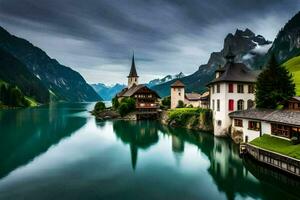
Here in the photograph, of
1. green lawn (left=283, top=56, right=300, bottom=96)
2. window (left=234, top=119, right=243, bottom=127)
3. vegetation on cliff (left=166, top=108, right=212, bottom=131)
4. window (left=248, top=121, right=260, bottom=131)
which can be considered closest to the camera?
window (left=248, top=121, right=260, bottom=131)

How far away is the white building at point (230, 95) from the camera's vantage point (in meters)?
51.5

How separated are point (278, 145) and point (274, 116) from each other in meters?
6.27

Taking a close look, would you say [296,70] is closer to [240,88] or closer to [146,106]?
[146,106]

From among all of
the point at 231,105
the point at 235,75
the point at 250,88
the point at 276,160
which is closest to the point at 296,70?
the point at 250,88

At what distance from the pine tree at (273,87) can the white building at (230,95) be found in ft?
21.1

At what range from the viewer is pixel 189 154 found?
42188mm

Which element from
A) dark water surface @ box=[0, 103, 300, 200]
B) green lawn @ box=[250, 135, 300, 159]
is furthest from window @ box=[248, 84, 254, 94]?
green lawn @ box=[250, 135, 300, 159]

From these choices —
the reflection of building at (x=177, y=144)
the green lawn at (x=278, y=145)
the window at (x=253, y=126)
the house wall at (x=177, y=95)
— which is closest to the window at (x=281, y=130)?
the green lawn at (x=278, y=145)

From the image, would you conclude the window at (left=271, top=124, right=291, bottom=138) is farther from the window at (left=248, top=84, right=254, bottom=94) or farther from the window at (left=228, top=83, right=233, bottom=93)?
the window at (left=248, top=84, right=254, bottom=94)

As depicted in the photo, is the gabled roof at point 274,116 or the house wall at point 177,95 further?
the house wall at point 177,95

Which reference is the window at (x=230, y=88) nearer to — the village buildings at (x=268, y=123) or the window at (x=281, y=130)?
the village buildings at (x=268, y=123)

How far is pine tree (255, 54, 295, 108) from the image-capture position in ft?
146

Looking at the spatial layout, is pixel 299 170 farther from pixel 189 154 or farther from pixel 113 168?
pixel 113 168

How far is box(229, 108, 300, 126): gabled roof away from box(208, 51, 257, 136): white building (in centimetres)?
416
